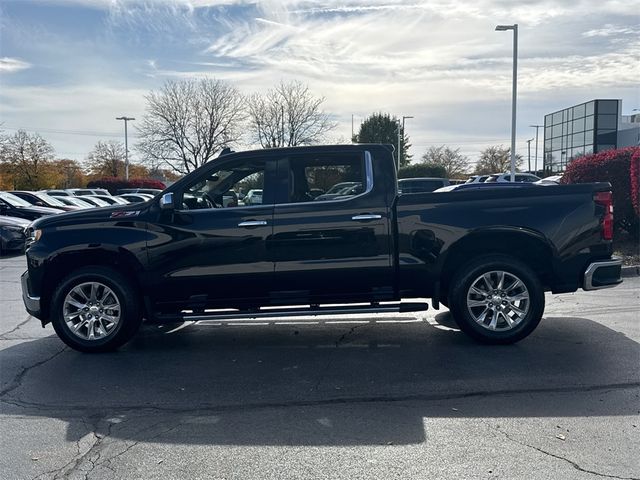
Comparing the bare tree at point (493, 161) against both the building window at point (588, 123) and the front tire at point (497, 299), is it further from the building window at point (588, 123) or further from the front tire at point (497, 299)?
the front tire at point (497, 299)

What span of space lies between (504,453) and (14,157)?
5045 centimetres

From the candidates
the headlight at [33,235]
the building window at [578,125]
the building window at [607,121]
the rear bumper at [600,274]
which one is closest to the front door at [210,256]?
the headlight at [33,235]

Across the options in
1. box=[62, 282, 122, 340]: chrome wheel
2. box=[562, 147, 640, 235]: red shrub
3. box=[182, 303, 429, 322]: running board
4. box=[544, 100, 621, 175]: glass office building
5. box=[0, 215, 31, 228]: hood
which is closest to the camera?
box=[182, 303, 429, 322]: running board

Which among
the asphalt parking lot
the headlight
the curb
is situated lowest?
the asphalt parking lot

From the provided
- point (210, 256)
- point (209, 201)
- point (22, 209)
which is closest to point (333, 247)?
point (210, 256)

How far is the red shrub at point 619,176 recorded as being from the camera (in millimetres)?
12938

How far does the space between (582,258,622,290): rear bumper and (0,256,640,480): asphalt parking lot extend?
0.62m

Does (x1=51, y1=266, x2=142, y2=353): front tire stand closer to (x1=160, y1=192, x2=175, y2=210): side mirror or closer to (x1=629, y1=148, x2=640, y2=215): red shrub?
(x1=160, y1=192, x2=175, y2=210): side mirror

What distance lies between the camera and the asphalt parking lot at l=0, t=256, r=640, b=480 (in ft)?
12.5

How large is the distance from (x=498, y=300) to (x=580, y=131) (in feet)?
197

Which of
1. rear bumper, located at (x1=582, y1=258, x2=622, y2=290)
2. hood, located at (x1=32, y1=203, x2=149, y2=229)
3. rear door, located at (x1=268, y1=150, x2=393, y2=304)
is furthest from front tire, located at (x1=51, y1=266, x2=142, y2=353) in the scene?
rear bumper, located at (x1=582, y1=258, x2=622, y2=290)

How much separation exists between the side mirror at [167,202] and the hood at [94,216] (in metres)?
0.19

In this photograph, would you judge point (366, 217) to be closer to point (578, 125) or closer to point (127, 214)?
point (127, 214)

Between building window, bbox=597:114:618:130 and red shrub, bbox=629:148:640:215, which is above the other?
building window, bbox=597:114:618:130
